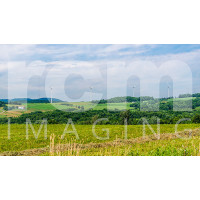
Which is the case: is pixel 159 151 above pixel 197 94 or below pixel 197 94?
below

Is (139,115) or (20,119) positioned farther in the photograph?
(139,115)

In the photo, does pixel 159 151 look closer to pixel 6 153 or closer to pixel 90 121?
pixel 6 153

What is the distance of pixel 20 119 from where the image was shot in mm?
20172

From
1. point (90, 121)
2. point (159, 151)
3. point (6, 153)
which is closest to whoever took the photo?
point (159, 151)

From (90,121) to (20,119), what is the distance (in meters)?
5.74

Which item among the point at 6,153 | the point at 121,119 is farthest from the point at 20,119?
the point at 6,153

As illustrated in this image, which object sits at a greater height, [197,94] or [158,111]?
[197,94]

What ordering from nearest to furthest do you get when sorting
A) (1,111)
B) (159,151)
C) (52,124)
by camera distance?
1. (159,151)
2. (1,111)
3. (52,124)

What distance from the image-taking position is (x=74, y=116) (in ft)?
71.8

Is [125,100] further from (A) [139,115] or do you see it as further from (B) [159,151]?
(B) [159,151]

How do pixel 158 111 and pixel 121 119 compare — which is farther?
pixel 158 111

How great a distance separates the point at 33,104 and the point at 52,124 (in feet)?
7.09
